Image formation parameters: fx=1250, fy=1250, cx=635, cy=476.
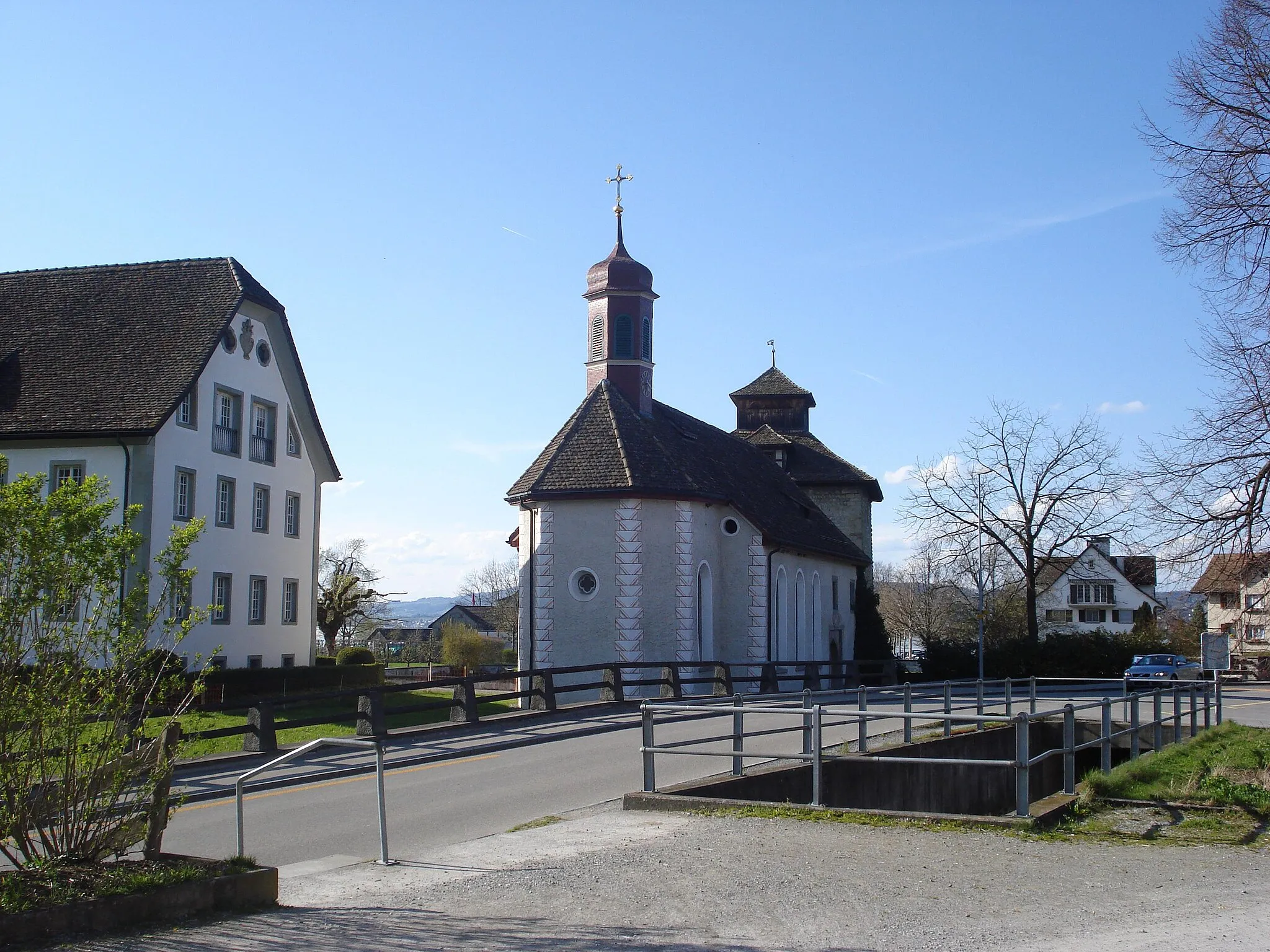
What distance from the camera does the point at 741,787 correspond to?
1295cm

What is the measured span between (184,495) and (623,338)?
1332cm

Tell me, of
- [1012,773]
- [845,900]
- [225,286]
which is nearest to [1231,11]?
[1012,773]

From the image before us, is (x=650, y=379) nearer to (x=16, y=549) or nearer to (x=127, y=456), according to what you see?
(x=127, y=456)

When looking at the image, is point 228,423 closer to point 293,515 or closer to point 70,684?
point 293,515

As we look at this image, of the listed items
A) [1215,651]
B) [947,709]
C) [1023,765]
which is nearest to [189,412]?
[947,709]

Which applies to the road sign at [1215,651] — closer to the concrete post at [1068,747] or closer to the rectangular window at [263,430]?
the concrete post at [1068,747]

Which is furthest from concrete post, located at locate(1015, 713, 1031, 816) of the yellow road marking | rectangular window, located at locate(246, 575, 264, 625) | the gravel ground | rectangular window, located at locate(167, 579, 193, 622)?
rectangular window, located at locate(246, 575, 264, 625)

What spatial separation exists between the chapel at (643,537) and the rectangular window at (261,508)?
23.4 ft

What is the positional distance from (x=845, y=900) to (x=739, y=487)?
32349 mm

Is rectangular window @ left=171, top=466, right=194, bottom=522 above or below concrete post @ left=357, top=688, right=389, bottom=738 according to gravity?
above

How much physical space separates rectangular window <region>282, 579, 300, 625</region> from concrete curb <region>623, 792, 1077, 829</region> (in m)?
26.8

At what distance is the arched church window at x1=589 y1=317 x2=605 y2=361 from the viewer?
123 feet

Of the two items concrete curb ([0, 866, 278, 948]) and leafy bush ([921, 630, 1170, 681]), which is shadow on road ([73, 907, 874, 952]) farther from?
leafy bush ([921, 630, 1170, 681])

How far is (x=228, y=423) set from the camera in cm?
3422
